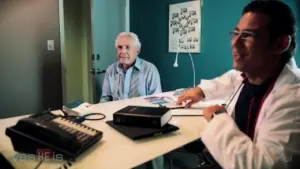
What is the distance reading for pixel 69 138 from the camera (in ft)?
2.68

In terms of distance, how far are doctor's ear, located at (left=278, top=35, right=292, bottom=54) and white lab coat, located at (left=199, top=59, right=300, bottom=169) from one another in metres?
0.07

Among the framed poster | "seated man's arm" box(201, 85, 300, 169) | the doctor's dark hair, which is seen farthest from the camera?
the framed poster

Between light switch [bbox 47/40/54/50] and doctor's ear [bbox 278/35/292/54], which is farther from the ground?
light switch [bbox 47/40/54/50]

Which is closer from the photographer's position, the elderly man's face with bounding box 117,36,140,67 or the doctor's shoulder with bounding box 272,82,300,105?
the doctor's shoulder with bounding box 272,82,300,105

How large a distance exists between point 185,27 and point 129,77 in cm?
97

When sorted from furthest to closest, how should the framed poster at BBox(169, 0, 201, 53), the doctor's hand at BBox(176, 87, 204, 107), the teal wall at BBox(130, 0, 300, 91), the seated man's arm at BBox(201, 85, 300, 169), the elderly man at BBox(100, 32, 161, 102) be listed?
1. the framed poster at BBox(169, 0, 201, 53)
2. the teal wall at BBox(130, 0, 300, 91)
3. the elderly man at BBox(100, 32, 161, 102)
4. the doctor's hand at BBox(176, 87, 204, 107)
5. the seated man's arm at BBox(201, 85, 300, 169)

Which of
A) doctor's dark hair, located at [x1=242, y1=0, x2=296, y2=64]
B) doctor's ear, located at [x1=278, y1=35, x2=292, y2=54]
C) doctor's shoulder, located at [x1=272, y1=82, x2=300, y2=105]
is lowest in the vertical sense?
doctor's shoulder, located at [x1=272, y1=82, x2=300, y2=105]

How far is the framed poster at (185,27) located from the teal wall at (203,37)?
62 millimetres

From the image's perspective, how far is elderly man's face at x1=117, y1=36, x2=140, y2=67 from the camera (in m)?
2.30

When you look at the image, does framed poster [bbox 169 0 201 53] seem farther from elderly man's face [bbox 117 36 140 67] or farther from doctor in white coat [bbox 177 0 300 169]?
doctor in white coat [bbox 177 0 300 169]

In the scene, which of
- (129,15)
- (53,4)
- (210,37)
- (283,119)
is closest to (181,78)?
(210,37)

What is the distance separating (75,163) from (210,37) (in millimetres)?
2125

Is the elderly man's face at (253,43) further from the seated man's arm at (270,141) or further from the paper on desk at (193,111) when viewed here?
the paper on desk at (193,111)

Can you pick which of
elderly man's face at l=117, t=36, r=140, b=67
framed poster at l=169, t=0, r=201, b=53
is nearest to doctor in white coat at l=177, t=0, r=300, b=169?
elderly man's face at l=117, t=36, r=140, b=67
